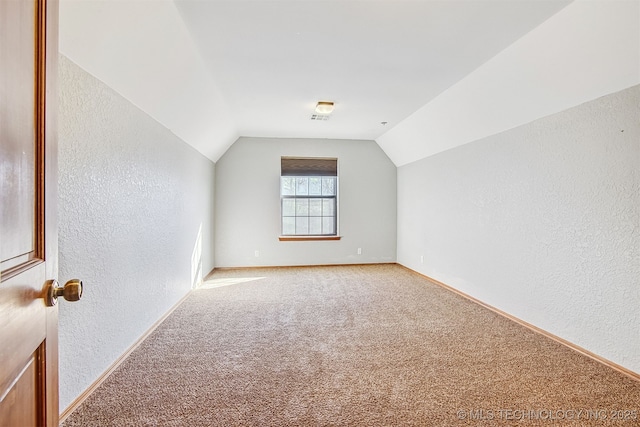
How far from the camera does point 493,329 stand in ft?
9.23

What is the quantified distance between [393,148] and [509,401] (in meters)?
4.36

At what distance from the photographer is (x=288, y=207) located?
5.74 m

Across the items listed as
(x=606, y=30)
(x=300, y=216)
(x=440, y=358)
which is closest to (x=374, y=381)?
(x=440, y=358)

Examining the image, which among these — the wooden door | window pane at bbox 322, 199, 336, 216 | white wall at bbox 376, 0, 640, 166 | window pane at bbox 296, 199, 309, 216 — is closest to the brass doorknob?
the wooden door

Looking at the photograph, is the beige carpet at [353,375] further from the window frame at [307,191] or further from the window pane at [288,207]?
the window pane at [288,207]

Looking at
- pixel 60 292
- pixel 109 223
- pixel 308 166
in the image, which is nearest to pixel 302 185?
pixel 308 166

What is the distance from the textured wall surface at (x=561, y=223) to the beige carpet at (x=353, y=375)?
27 cm

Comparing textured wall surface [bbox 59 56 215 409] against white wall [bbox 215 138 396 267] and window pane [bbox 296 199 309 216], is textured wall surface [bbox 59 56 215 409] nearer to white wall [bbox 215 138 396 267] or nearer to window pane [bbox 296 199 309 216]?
white wall [bbox 215 138 396 267]

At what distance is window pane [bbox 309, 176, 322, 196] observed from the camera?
229 inches

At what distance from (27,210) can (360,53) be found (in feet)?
8.17

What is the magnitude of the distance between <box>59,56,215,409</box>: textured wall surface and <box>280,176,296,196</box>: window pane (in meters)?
2.46

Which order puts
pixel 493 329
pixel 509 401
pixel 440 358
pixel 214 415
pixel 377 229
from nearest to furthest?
pixel 214 415
pixel 509 401
pixel 440 358
pixel 493 329
pixel 377 229

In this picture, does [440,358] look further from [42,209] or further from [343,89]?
[343,89]

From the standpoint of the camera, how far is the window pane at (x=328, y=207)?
586 cm
